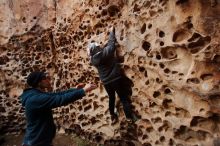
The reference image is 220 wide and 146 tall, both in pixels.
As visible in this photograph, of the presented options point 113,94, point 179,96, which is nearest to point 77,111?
point 113,94

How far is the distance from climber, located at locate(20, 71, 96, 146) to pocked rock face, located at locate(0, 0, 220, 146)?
4.19ft

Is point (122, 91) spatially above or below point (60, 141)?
above

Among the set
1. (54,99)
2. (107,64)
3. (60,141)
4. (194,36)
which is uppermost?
(194,36)

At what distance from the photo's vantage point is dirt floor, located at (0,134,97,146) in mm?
6670

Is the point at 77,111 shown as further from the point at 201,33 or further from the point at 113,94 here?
the point at 201,33

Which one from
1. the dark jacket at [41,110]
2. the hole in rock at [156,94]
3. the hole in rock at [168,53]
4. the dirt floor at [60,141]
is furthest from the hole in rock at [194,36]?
the dirt floor at [60,141]

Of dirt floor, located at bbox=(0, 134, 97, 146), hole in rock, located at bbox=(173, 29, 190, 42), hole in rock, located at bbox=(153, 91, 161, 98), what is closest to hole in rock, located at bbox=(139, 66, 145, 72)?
hole in rock, located at bbox=(153, 91, 161, 98)

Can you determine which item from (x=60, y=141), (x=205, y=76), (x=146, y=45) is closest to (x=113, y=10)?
(x=146, y=45)

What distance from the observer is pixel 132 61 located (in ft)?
17.2

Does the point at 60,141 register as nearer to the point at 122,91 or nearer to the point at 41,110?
the point at 122,91

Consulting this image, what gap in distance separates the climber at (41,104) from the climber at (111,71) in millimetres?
1502

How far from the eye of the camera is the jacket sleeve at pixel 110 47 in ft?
17.4

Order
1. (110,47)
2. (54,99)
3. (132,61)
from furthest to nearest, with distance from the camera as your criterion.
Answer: (110,47), (132,61), (54,99)

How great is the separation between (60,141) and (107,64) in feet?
8.19
